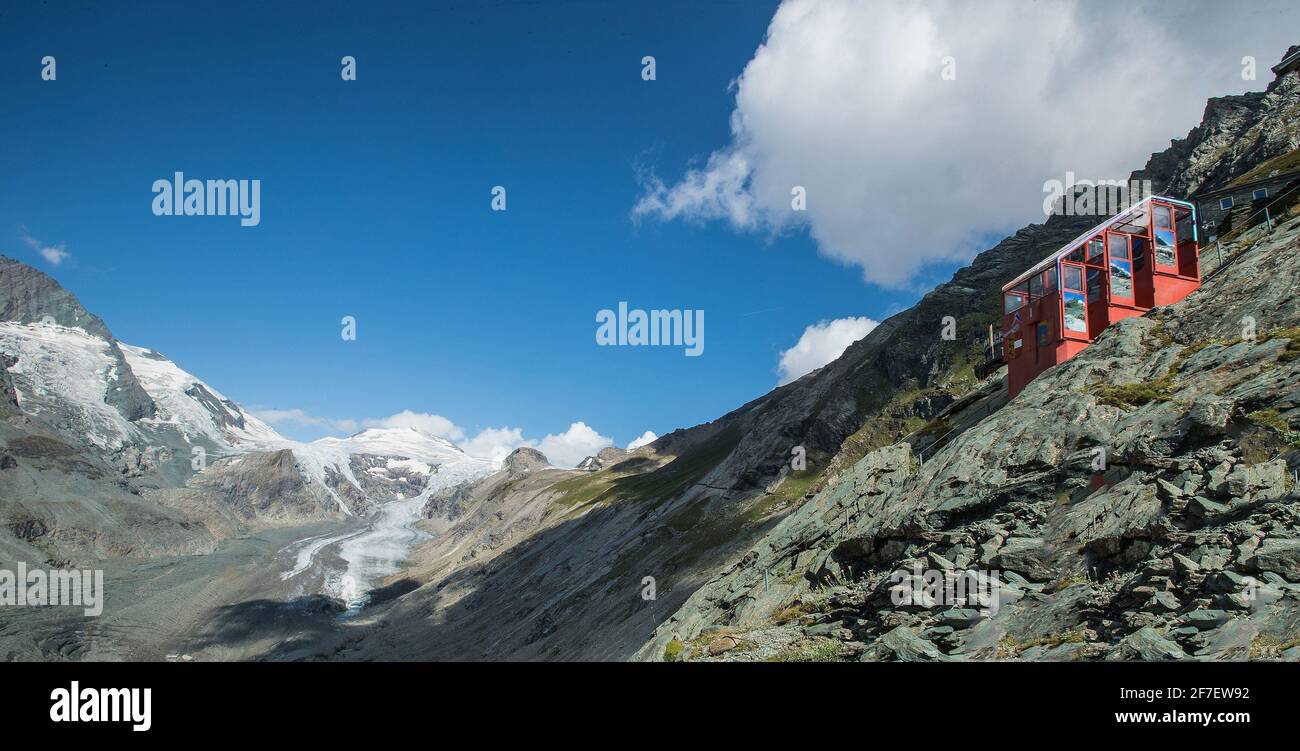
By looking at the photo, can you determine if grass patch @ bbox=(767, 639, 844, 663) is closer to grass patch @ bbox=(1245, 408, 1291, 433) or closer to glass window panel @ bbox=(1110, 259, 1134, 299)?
grass patch @ bbox=(1245, 408, 1291, 433)

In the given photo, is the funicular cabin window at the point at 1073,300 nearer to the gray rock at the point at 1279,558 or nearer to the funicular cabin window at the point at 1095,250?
the funicular cabin window at the point at 1095,250

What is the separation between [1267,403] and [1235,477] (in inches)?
153

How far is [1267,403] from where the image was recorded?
1858cm

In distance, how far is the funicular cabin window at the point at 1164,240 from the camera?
33781 millimetres

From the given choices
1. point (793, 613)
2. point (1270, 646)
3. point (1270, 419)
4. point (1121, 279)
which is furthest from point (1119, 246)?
point (1270, 646)

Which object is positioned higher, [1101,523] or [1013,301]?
[1013,301]

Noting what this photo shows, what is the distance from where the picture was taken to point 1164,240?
3400 cm

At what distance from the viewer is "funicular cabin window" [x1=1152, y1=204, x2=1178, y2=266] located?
3378cm

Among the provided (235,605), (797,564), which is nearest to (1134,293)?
(797,564)

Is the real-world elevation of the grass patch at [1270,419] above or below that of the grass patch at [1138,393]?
below
